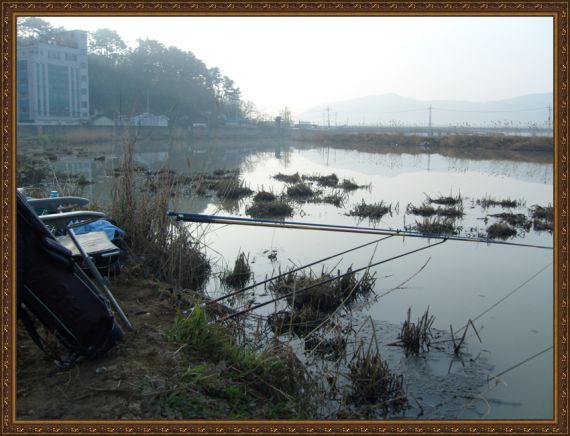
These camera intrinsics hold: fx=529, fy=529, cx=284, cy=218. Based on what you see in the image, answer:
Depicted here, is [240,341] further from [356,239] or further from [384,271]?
[356,239]

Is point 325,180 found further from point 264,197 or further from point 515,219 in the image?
point 515,219

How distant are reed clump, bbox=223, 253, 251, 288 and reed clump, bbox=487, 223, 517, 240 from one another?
370cm

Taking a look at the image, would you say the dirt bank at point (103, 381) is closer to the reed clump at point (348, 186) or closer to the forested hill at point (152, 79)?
the reed clump at point (348, 186)

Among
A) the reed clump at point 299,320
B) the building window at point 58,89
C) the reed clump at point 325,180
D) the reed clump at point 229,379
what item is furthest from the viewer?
the building window at point 58,89

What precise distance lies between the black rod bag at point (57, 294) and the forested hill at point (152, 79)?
3397cm

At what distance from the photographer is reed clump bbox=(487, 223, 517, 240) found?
6.95 meters

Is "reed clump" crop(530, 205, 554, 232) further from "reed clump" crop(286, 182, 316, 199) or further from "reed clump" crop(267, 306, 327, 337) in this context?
"reed clump" crop(267, 306, 327, 337)

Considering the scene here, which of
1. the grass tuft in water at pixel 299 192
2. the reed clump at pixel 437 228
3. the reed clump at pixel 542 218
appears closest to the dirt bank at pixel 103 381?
the reed clump at pixel 437 228

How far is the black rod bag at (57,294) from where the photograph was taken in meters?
1.95

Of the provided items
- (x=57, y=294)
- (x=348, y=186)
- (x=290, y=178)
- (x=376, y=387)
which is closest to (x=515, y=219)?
(x=348, y=186)

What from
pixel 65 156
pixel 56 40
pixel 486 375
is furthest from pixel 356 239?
pixel 56 40
